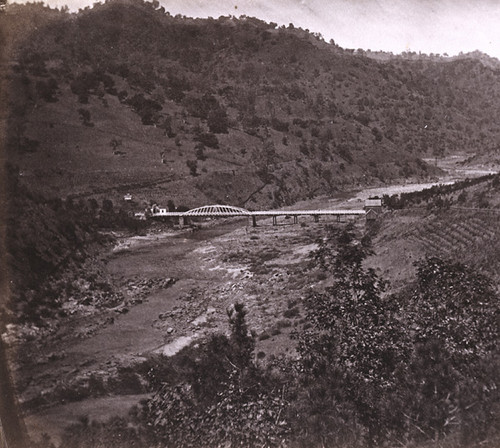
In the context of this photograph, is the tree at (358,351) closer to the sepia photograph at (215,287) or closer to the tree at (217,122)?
the sepia photograph at (215,287)

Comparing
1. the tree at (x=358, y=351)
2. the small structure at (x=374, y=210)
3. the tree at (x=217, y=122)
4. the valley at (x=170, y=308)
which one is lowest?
the valley at (x=170, y=308)

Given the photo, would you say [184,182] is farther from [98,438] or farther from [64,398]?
[98,438]

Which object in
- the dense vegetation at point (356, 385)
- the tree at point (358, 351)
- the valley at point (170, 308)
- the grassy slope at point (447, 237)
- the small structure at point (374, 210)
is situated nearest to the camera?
the dense vegetation at point (356, 385)

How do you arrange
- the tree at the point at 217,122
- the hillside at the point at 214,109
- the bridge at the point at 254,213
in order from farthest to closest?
the tree at the point at 217,122
the hillside at the point at 214,109
the bridge at the point at 254,213

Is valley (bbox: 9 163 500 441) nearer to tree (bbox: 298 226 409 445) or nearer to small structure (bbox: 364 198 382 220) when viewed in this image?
small structure (bbox: 364 198 382 220)

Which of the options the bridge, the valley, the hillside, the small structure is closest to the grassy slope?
the valley

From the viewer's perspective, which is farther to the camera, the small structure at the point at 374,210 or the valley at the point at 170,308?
the small structure at the point at 374,210

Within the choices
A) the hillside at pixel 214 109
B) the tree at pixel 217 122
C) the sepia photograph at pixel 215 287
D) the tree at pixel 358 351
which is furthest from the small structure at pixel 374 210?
the tree at pixel 217 122
